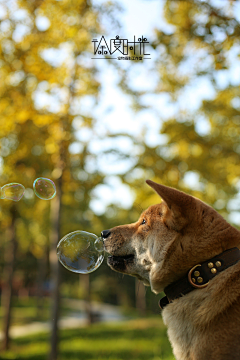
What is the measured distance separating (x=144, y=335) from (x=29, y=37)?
10185mm

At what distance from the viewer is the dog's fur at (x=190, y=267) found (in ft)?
7.35

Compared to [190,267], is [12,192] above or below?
below

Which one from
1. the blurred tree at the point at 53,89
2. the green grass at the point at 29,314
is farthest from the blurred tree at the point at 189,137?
the green grass at the point at 29,314

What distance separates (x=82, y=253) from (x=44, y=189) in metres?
1.59

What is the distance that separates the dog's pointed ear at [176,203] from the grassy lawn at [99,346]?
5.12 metres

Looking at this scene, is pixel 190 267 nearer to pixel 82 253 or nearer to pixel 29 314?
pixel 82 253

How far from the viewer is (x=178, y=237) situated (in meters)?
2.58

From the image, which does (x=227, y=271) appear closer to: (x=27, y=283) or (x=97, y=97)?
(x=97, y=97)

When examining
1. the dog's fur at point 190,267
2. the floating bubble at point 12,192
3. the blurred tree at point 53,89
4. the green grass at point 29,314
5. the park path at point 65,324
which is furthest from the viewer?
the green grass at point 29,314

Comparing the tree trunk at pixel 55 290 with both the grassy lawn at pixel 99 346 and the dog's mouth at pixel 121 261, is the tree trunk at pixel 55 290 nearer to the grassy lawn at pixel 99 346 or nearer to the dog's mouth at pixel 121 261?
the grassy lawn at pixel 99 346

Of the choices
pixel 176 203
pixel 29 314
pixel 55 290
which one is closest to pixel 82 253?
pixel 176 203

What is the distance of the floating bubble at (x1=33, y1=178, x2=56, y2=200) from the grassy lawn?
423 centimetres

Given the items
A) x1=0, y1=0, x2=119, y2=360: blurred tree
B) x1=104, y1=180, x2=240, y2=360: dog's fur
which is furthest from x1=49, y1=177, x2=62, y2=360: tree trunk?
x1=104, y1=180, x2=240, y2=360: dog's fur

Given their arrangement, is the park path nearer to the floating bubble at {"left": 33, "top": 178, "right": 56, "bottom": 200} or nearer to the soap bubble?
the floating bubble at {"left": 33, "top": 178, "right": 56, "bottom": 200}
